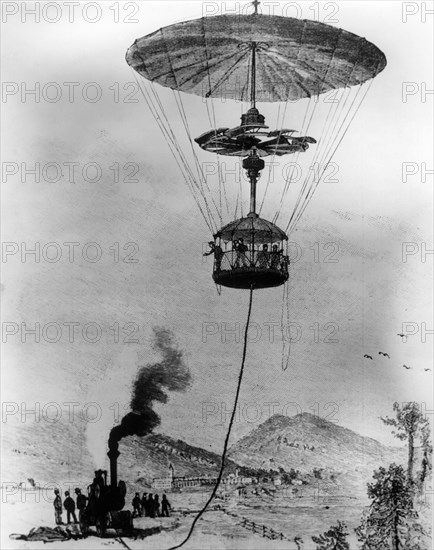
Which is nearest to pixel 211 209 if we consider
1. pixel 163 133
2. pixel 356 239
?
pixel 163 133

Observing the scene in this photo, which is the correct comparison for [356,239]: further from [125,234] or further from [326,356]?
[125,234]

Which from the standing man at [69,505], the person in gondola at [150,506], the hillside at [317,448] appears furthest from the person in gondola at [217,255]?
the standing man at [69,505]

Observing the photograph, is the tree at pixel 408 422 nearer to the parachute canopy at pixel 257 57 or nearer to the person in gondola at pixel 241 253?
the person in gondola at pixel 241 253

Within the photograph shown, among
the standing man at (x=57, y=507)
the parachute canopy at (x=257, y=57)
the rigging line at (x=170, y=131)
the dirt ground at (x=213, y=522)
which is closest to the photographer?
the parachute canopy at (x=257, y=57)

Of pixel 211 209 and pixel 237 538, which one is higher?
pixel 211 209

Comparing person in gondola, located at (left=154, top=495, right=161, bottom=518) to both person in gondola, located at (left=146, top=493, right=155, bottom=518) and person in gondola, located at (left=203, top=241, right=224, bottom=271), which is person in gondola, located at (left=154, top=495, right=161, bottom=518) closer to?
person in gondola, located at (left=146, top=493, right=155, bottom=518)

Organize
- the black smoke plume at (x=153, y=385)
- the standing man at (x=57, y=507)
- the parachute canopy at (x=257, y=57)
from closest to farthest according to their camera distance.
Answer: the parachute canopy at (x=257, y=57), the standing man at (x=57, y=507), the black smoke plume at (x=153, y=385)

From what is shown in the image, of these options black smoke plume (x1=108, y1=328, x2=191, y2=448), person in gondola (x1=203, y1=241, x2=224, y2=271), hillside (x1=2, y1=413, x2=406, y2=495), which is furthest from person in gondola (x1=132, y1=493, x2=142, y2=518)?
person in gondola (x1=203, y1=241, x2=224, y2=271)
